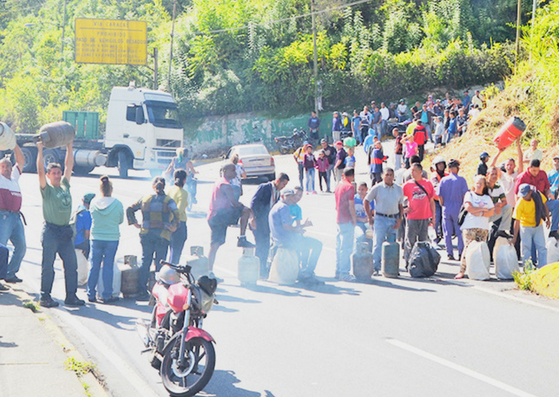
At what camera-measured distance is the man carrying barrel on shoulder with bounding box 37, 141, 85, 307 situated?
1002cm

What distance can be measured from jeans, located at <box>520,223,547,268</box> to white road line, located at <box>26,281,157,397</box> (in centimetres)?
700

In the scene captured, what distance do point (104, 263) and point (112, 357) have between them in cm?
263

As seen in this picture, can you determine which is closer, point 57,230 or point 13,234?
point 57,230

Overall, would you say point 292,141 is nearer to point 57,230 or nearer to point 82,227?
point 82,227

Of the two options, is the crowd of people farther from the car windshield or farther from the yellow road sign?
the yellow road sign

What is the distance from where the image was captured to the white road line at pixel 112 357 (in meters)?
7.23

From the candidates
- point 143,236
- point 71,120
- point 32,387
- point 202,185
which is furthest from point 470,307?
point 71,120

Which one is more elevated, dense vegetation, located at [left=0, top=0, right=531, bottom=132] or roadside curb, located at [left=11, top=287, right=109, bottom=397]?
dense vegetation, located at [left=0, top=0, right=531, bottom=132]

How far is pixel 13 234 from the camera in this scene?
1160 centimetres

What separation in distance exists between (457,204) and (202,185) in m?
15.9

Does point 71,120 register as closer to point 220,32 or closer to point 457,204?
point 220,32

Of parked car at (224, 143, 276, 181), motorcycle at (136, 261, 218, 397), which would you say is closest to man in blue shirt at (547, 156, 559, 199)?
motorcycle at (136, 261, 218, 397)

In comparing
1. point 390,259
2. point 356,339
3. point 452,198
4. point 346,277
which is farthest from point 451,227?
point 356,339

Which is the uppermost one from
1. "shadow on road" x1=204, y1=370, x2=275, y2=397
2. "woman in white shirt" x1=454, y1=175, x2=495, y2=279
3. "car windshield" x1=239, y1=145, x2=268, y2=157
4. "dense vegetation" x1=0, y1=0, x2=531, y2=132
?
"dense vegetation" x1=0, y1=0, x2=531, y2=132
